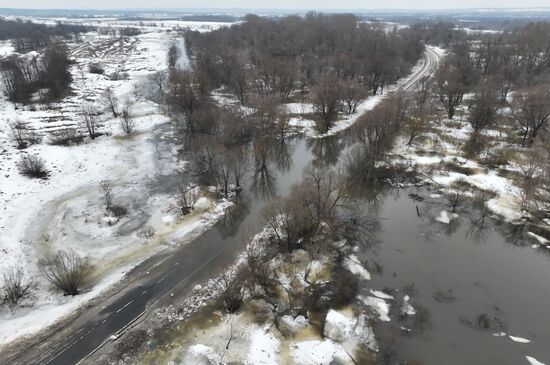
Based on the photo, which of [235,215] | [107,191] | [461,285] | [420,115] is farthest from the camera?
[420,115]

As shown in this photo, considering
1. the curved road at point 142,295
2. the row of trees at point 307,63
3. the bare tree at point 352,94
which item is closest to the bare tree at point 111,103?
the row of trees at point 307,63

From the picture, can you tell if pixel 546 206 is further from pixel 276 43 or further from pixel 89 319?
pixel 276 43

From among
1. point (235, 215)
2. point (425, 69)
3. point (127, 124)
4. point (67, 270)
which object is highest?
point (425, 69)

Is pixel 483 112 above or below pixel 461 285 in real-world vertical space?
above

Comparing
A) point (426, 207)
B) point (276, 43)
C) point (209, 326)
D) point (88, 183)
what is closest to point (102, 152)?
point (88, 183)

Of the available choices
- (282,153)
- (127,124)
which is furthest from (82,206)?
(282,153)

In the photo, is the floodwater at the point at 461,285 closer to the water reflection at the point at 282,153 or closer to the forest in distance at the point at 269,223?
the forest in distance at the point at 269,223

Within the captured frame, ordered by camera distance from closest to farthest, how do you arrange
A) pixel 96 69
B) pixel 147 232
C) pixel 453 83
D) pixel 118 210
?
pixel 147 232
pixel 118 210
pixel 453 83
pixel 96 69

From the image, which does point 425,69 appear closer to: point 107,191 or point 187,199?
point 187,199

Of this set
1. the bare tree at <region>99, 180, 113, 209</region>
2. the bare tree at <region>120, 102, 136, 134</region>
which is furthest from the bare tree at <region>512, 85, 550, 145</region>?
the bare tree at <region>120, 102, 136, 134</region>
